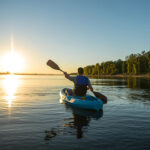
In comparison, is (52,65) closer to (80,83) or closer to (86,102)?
(80,83)

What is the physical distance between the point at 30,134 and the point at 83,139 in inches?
84.1

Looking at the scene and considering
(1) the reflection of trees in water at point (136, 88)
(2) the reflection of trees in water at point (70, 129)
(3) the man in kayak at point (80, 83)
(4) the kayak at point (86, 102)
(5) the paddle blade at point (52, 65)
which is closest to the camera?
(2) the reflection of trees in water at point (70, 129)

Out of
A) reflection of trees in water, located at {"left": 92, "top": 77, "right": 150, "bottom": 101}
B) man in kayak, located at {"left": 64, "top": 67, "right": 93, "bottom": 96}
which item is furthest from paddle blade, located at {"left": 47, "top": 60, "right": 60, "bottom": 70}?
reflection of trees in water, located at {"left": 92, "top": 77, "right": 150, "bottom": 101}

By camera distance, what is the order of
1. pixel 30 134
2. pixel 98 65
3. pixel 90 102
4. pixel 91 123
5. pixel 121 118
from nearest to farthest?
pixel 30 134, pixel 91 123, pixel 121 118, pixel 90 102, pixel 98 65

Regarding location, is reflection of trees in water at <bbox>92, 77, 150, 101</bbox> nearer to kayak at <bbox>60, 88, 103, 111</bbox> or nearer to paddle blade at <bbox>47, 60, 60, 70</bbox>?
kayak at <bbox>60, 88, 103, 111</bbox>

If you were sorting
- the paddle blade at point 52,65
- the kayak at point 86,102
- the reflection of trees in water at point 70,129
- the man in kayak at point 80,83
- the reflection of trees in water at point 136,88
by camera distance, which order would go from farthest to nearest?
the reflection of trees in water at point 136,88 → the paddle blade at point 52,65 → the man in kayak at point 80,83 → the kayak at point 86,102 → the reflection of trees in water at point 70,129

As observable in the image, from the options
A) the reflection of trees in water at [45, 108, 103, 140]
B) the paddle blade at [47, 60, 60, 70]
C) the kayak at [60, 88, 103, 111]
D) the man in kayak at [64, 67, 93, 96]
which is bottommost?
the reflection of trees in water at [45, 108, 103, 140]

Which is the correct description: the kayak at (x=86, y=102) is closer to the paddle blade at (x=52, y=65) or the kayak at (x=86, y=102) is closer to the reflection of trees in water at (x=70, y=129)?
the reflection of trees in water at (x=70, y=129)

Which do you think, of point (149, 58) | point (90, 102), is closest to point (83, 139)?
point (90, 102)

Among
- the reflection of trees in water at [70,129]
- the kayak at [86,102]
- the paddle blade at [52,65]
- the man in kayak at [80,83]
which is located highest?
the paddle blade at [52,65]

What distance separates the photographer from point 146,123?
9.03 metres

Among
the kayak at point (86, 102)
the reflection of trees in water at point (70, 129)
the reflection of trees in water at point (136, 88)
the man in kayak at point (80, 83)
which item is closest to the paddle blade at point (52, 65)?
the kayak at point (86, 102)

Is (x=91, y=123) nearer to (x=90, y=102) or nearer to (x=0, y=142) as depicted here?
(x=90, y=102)

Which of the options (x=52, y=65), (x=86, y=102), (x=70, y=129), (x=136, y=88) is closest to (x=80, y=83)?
(x=86, y=102)
